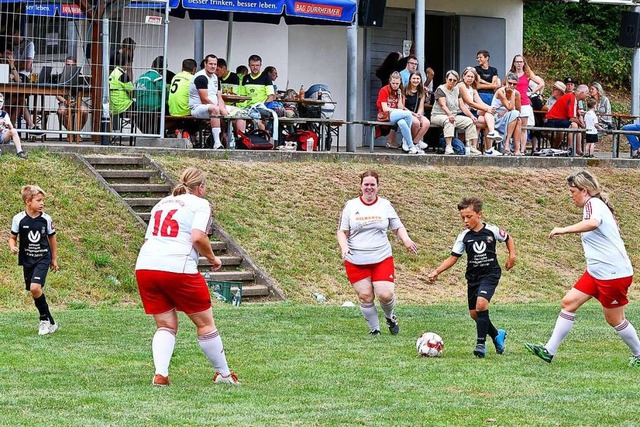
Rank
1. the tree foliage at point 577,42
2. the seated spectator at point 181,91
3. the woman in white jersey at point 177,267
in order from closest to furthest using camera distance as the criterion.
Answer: the woman in white jersey at point 177,267 → the seated spectator at point 181,91 → the tree foliage at point 577,42

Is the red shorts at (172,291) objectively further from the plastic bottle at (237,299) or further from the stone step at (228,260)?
the stone step at (228,260)

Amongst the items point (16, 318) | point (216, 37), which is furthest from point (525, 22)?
point (16, 318)

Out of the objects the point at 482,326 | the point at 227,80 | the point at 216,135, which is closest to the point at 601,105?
the point at 227,80

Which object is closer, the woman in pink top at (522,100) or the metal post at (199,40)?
the metal post at (199,40)

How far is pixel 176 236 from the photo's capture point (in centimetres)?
1003

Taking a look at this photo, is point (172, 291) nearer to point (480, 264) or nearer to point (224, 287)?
point (480, 264)

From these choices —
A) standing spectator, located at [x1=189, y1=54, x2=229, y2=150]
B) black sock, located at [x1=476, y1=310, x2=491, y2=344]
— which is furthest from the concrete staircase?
black sock, located at [x1=476, y1=310, x2=491, y2=344]

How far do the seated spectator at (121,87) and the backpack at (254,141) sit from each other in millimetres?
2193

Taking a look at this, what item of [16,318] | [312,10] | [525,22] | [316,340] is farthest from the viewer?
[525,22]

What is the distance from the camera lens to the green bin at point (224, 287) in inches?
698

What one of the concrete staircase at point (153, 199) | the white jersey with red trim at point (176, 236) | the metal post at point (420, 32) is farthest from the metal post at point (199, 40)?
the white jersey with red trim at point (176, 236)

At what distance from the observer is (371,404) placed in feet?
31.4

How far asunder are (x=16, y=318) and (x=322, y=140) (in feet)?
33.1

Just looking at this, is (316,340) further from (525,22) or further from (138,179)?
(525,22)
